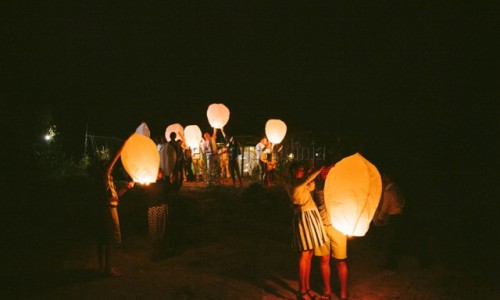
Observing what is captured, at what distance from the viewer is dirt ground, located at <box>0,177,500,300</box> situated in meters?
5.44

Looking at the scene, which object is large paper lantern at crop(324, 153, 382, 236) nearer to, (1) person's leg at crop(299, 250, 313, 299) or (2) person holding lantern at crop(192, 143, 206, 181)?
(1) person's leg at crop(299, 250, 313, 299)

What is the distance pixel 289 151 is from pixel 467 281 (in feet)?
32.3

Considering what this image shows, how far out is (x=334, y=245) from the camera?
4.83 m

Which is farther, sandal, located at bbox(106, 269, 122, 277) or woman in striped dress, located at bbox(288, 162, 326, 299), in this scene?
sandal, located at bbox(106, 269, 122, 277)

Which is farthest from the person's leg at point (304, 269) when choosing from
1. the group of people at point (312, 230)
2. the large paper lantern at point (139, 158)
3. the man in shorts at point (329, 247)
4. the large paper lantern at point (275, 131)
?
the large paper lantern at point (275, 131)

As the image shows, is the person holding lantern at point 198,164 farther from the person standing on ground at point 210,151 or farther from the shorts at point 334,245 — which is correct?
the shorts at point 334,245

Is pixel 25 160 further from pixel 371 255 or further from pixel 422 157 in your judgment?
pixel 422 157

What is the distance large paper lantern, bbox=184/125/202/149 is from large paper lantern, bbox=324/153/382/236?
31.4 feet

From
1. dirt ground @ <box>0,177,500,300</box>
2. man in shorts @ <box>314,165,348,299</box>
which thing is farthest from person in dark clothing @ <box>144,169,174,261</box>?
man in shorts @ <box>314,165,348,299</box>

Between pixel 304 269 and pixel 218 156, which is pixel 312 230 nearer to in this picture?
pixel 304 269

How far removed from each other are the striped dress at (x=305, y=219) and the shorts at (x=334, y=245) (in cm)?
11

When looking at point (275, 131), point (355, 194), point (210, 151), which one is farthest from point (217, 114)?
point (355, 194)

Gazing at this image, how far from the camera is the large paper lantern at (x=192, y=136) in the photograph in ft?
42.5

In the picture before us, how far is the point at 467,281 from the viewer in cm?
572
